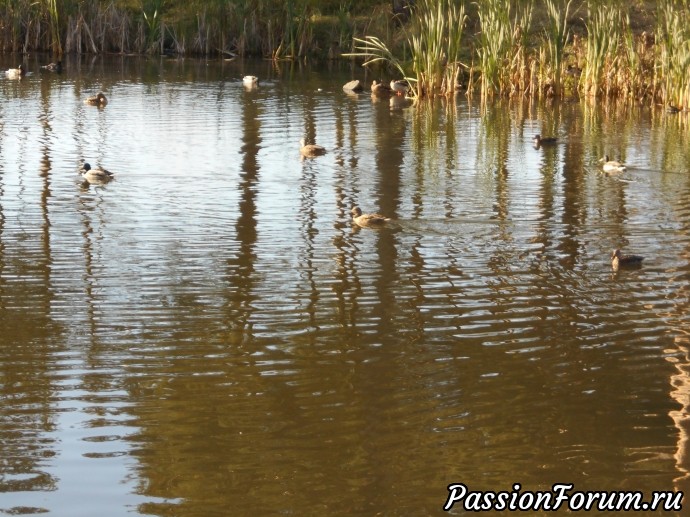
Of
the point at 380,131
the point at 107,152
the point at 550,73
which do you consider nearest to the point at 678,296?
the point at 107,152

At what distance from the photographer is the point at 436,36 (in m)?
19.8

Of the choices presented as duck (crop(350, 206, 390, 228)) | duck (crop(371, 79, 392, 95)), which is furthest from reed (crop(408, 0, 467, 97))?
duck (crop(350, 206, 390, 228))

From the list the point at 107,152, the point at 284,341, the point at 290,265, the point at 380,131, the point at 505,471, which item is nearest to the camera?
the point at 505,471

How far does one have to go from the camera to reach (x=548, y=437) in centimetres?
575

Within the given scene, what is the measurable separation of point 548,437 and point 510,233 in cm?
452

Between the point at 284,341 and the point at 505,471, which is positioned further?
the point at 284,341

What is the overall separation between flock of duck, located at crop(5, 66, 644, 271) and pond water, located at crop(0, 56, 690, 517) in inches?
5.0

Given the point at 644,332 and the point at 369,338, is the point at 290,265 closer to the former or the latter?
the point at 369,338

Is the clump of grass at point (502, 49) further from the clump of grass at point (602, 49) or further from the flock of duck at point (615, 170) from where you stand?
the flock of duck at point (615, 170)

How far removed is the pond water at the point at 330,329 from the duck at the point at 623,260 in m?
0.09

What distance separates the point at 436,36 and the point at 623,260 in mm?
11579

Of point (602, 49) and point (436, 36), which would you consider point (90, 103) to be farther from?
point (602, 49)

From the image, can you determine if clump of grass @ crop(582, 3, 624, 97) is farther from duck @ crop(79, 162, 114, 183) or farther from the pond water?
duck @ crop(79, 162, 114, 183)

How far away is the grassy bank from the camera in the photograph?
19.6 metres
